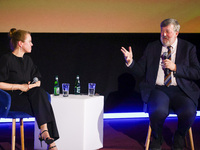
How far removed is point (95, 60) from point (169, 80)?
88.1 inches

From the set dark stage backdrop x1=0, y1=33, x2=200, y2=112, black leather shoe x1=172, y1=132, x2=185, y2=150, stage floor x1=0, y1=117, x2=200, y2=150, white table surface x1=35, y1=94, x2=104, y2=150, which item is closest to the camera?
black leather shoe x1=172, y1=132, x2=185, y2=150

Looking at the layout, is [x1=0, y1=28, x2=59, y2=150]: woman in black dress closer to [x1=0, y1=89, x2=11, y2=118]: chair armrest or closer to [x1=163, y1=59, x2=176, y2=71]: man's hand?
[x1=0, y1=89, x2=11, y2=118]: chair armrest

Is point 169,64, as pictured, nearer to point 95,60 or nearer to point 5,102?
point 5,102

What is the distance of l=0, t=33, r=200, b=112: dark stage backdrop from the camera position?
15.8 feet

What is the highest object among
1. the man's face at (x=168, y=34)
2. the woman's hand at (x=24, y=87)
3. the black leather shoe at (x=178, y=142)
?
the man's face at (x=168, y=34)

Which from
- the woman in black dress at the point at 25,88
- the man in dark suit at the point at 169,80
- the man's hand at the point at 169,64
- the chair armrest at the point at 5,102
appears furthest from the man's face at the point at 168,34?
the chair armrest at the point at 5,102

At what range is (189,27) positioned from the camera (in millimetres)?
5141

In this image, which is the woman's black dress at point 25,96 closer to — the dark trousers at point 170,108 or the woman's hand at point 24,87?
the woman's hand at point 24,87

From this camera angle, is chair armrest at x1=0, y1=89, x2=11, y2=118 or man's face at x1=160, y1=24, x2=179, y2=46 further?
man's face at x1=160, y1=24, x2=179, y2=46

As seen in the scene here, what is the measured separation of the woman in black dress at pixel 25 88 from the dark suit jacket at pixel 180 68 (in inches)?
37.5

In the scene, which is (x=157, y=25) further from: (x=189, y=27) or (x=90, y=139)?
(x=90, y=139)

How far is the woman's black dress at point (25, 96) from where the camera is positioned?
2682 millimetres

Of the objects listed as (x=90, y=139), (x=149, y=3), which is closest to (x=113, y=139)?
(x=90, y=139)

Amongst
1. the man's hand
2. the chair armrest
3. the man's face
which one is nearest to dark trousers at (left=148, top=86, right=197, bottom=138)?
the man's hand
